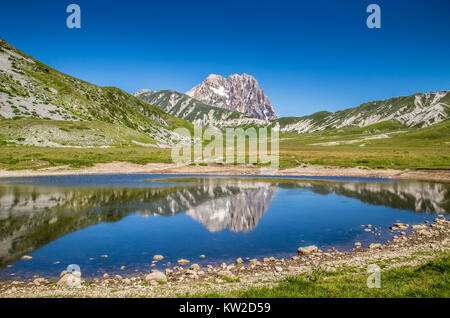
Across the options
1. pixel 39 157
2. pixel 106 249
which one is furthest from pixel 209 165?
pixel 106 249

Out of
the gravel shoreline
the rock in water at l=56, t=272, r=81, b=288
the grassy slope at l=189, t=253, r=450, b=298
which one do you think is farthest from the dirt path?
the rock in water at l=56, t=272, r=81, b=288

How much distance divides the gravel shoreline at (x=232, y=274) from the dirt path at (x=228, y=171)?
58.3 metres

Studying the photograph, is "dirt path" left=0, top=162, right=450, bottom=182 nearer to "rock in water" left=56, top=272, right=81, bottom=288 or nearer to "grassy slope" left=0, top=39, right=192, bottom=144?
"rock in water" left=56, top=272, right=81, bottom=288

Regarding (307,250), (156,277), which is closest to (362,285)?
(307,250)

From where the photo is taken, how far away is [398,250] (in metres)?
20.6

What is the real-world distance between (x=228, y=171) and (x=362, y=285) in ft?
245

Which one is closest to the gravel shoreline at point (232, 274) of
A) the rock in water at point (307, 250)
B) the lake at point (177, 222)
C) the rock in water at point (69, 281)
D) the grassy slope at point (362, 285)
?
the rock in water at point (307, 250)

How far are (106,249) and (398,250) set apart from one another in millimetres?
21342

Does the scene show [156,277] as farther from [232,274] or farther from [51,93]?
[51,93]

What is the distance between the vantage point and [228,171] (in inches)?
3450

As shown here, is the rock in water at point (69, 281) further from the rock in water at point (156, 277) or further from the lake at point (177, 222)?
the rock in water at point (156, 277)

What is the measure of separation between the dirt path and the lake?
2171 cm
